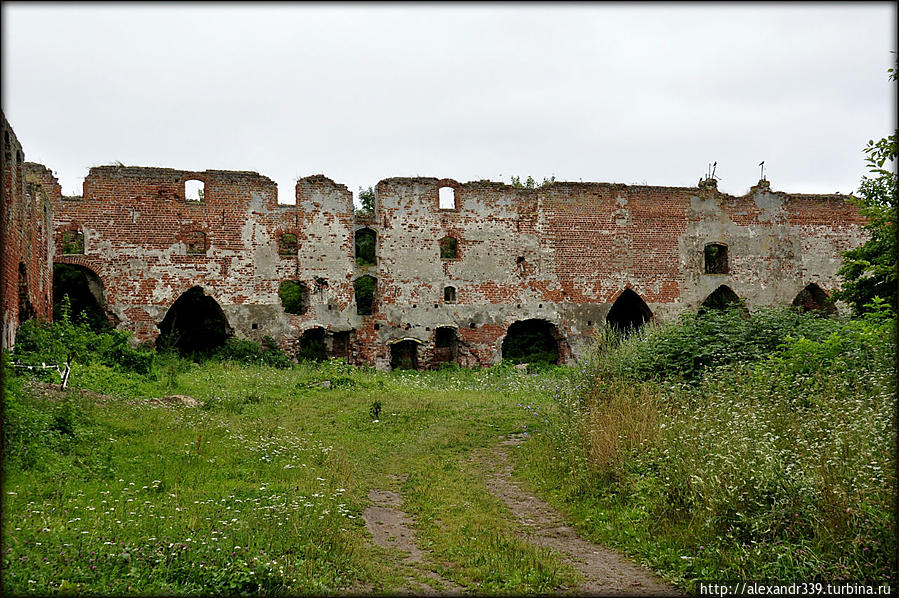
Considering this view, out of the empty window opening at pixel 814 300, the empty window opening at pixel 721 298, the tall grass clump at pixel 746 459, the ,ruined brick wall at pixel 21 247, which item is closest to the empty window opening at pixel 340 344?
the ,ruined brick wall at pixel 21 247

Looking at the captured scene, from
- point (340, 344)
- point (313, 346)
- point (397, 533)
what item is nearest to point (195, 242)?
point (313, 346)

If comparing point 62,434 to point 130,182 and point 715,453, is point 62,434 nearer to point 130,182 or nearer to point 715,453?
point 715,453

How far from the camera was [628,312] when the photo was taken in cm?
2588

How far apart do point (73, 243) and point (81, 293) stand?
162 centimetres

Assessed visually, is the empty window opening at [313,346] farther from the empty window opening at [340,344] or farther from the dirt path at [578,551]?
the dirt path at [578,551]

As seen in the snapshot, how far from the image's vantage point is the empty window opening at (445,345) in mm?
23795

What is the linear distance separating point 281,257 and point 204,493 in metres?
15.6

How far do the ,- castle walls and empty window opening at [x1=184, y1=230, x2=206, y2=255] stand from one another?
0.12 ft

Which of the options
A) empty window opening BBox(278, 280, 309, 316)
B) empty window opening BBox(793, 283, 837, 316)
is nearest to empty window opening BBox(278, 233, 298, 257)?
empty window opening BBox(278, 280, 309, 316)

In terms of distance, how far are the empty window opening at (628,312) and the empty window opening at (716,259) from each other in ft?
8.70

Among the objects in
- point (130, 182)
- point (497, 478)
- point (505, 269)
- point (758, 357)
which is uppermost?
point (130, 182)

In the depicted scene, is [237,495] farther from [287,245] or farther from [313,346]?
[287,245]

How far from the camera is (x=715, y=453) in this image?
6.79 m

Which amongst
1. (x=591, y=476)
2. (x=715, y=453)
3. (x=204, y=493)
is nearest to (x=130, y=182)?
(x=204, y=493)
